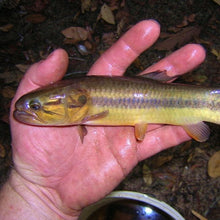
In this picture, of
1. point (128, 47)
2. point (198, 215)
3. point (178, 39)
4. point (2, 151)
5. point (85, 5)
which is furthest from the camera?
point (85, 5)

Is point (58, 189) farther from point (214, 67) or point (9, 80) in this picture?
point (214, 67)

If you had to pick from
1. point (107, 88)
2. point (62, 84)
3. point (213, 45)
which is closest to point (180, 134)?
point (107, 88)

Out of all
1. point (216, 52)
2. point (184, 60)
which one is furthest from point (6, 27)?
point (216, 52)

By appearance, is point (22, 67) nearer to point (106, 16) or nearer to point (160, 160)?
point (106, 16)

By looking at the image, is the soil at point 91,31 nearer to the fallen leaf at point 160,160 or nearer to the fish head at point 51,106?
the fallen leaf at point 160,160

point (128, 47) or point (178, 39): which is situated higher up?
point (128, 47)

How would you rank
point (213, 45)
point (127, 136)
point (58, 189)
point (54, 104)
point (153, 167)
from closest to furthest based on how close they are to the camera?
point (54, 104) → point (58, 189) → point (127, 136) → point (153, 167) → point (213, 45)

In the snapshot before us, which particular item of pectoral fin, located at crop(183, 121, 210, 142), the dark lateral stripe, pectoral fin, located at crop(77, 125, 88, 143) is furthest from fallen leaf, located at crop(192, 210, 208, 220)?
pectoral fin, located at crop(77, 125, 88, 143)
